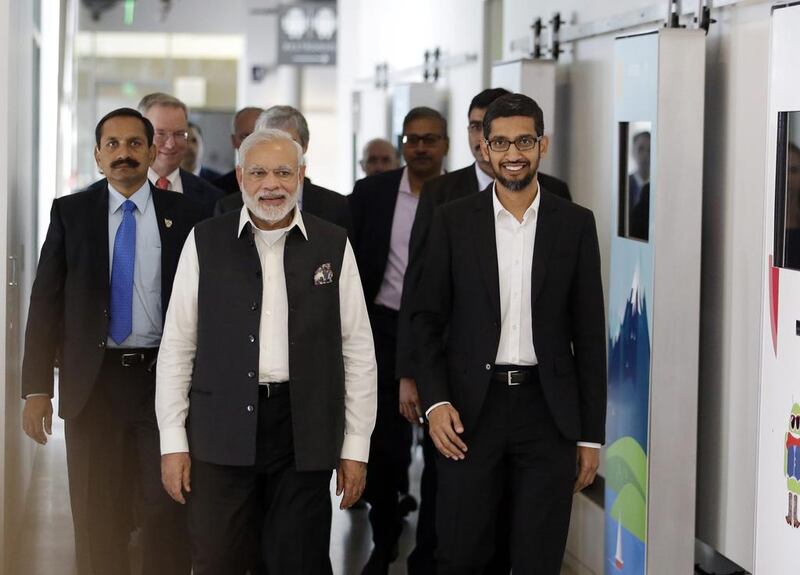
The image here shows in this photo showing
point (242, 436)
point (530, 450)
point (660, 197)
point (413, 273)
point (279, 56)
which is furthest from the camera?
point (279, 56)

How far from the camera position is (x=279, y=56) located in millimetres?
18312

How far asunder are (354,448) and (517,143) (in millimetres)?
994

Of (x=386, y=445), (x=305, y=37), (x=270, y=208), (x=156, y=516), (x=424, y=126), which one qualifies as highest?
(x=305, y=37)

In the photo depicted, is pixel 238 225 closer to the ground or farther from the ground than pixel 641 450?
farther from the ground

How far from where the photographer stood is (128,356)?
14.9ft

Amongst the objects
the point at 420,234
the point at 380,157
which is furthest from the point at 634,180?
the point at 380,157

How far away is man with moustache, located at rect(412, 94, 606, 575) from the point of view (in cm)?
392

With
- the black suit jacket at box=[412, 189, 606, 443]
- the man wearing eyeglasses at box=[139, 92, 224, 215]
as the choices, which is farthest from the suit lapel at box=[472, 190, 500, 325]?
the man wearing eyeglasses at box=[139, 92, 224, 215]

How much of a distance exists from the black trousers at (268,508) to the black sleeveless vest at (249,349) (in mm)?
55

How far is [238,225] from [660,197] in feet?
5.17

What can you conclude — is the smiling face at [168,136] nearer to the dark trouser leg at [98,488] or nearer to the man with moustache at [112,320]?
the man with moustache at [112,320]

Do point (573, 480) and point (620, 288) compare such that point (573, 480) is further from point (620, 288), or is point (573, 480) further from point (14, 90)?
point (14, 90)

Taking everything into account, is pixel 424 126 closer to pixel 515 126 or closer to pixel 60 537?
pixel 515 126

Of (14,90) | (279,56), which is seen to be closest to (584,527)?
(14,90)
